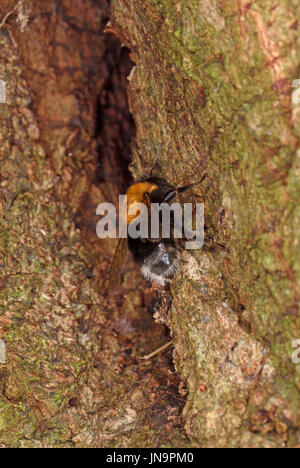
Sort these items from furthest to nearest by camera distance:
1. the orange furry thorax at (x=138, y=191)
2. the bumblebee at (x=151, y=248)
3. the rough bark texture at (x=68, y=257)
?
1. the orange furry thorax at (x=138, y=191)
2. the bumblebee at (x=151, y=248)
3. the rough bark texture at (x=68, y=257)

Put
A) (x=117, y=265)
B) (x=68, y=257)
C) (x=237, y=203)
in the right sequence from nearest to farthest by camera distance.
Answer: (x=237, y=203) → (x=68, y=257) → (x=117, y=265)

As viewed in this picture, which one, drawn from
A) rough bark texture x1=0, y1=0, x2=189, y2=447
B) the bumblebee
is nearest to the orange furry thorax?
the bumblebee

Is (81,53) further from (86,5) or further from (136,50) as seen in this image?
(136,50)

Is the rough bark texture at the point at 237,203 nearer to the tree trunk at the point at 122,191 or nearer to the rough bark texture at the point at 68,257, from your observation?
the tree trunk at the point at 122,191

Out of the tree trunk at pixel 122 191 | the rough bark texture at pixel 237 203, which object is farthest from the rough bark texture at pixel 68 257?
the rough bark texture at pixel 237 203

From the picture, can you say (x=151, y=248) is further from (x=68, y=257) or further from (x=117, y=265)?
(x=68, y=257)

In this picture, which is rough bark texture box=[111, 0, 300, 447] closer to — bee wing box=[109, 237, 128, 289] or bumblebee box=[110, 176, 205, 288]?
bumblebee box=[110, 176, 205, 288]

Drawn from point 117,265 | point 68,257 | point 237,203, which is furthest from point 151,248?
point 237,203
